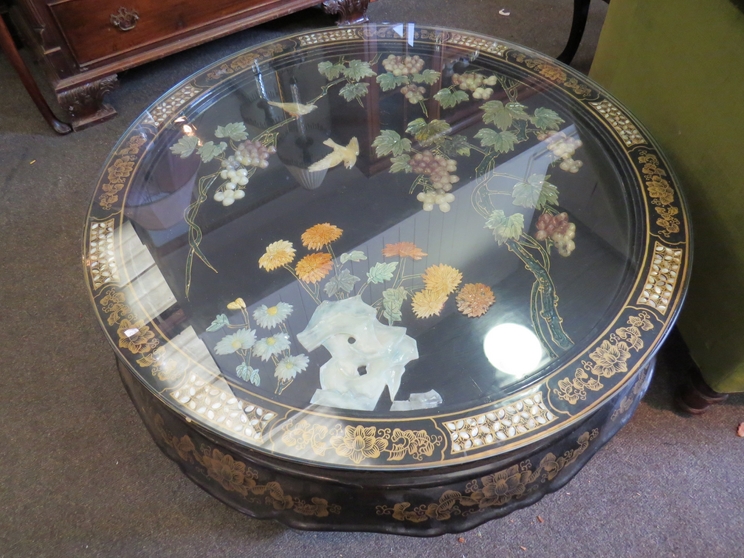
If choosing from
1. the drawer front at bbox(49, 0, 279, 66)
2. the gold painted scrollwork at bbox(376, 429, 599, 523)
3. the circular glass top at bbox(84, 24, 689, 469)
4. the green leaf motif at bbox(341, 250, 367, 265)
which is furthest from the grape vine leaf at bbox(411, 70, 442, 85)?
the drawer front at bbox(49, 0, 279, 66)

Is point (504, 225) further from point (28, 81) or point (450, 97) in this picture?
point (28, 81)

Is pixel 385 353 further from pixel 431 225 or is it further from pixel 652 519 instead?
pixel 652 519

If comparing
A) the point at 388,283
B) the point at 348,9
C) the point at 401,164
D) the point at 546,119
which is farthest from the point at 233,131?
the point at 348,9

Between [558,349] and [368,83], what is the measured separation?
0.59 metres

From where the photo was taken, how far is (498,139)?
88cm

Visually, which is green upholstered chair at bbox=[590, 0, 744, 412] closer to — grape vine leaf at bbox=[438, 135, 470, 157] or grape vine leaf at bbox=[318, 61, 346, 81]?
grape vine leaf at bbox=[438, 135, 470, 157]

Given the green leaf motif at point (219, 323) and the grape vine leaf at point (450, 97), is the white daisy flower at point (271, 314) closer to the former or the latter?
the green leaf motif at point (219, 323)

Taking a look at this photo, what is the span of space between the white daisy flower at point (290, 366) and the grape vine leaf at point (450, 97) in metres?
0.52

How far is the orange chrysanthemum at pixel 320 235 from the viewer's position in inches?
30.1

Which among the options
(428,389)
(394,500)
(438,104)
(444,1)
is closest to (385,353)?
(428,389)

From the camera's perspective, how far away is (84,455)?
102 centimetres

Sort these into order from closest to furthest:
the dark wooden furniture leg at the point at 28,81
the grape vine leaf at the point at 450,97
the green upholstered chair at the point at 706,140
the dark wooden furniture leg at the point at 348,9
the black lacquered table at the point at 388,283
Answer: the black lacquered table at the point at 388,283 → the green upholstered chair at the point at 706,140 → the grape vine leaf at the point at 450,97 → the dark wooden furniture leg at the point at 28,81 → the dark wooden furniture leg at the point at 348,9

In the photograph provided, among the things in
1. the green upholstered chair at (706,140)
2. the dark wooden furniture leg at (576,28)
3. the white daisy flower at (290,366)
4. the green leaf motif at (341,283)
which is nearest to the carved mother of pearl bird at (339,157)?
the green leaf motif at (341,283)

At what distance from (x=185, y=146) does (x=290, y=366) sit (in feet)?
1.50
